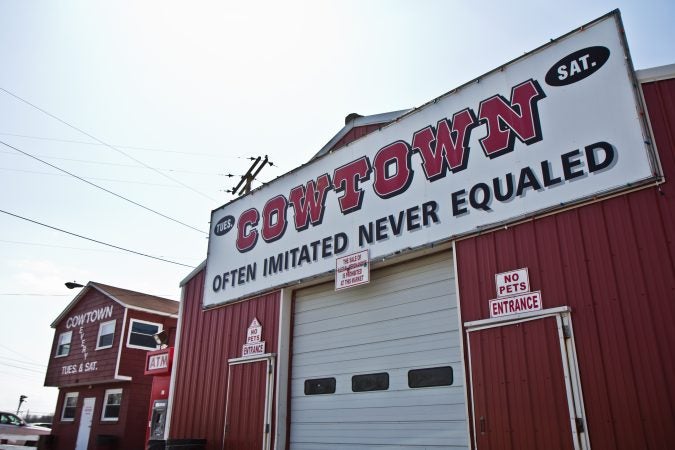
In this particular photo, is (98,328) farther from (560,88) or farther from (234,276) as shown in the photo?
(560,88)

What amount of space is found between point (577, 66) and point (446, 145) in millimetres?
2413

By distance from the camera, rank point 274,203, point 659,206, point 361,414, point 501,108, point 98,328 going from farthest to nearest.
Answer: point 98,328
point 274,203
point 361,414
point 501,108
point 659,206

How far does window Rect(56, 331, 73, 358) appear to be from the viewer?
2891 cm

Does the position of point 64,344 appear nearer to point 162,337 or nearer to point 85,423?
point 85,423

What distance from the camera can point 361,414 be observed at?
959cm

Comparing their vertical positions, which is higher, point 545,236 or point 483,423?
point 545,236

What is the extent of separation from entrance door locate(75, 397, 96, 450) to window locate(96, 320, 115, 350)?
2702 millimetres

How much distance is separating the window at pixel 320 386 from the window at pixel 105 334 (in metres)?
18.0

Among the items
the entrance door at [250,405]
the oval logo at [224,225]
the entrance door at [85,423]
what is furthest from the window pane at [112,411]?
the entrance door at [250,405]

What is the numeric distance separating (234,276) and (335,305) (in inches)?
137

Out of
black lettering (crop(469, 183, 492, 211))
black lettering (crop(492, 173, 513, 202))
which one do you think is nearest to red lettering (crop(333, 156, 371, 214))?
black lettering (crop(469, 183, 492, 211))

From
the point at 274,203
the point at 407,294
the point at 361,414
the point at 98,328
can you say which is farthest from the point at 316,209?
the point at 98,328

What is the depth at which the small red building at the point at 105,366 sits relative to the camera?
24.1 m

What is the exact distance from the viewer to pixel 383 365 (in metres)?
9.52
